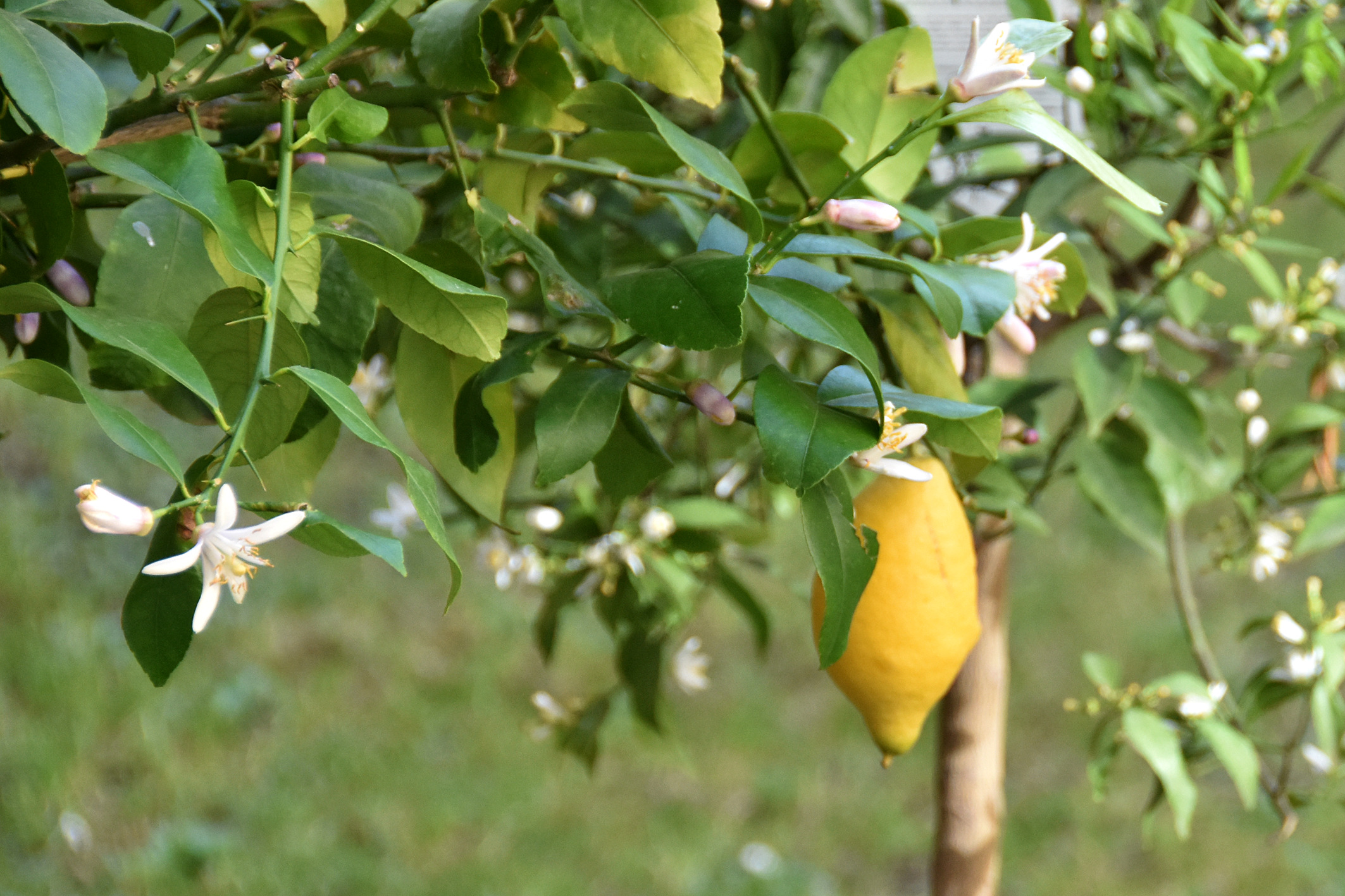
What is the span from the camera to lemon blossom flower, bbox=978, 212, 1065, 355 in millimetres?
330


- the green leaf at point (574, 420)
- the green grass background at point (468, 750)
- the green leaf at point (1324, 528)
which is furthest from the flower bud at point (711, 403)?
the green grass background at point (468, 750)

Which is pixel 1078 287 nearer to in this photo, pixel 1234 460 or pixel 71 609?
pixel 1234 460

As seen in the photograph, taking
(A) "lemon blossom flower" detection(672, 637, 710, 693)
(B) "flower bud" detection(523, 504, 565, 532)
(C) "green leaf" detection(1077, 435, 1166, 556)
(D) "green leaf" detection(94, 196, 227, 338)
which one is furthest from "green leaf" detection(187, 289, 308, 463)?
(A) "lemon blossom flower" detection(672, 637, 710, 693)

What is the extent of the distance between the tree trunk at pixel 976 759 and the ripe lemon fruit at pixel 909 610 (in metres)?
0.26

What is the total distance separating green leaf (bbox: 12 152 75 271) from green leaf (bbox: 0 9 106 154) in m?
0.04

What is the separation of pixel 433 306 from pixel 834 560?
109 millimetres

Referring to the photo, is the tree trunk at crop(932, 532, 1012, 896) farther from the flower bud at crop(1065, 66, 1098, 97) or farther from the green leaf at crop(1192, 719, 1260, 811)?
the flower bud at crop(1065, 66, 1098, 97)

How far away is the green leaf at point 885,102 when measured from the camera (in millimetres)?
373

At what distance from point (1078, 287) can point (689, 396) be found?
143 millimetres

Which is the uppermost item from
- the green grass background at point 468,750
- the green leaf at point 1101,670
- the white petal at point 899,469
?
the white petal at point 899,469

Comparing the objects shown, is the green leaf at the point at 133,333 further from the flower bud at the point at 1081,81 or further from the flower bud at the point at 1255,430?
the flower bud at the point at 1255,430

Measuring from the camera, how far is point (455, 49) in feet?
0.94

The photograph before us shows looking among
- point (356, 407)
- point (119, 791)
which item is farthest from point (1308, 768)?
point (356, 407)

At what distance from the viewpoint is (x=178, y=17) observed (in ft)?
1.34
